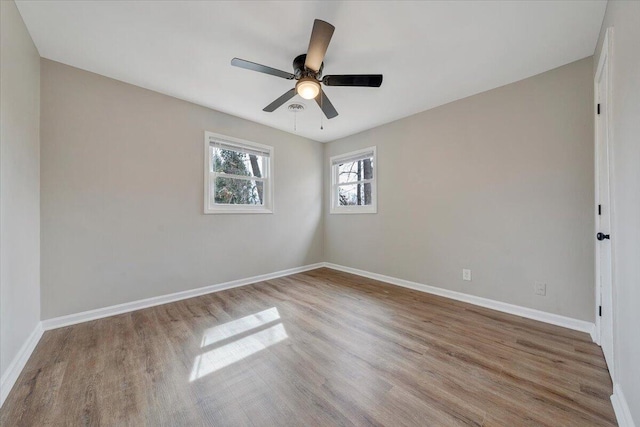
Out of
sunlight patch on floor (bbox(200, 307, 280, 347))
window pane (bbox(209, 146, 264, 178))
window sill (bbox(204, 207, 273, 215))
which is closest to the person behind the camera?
sunlight patch on floor (bbox(200, 307, 280, 347))

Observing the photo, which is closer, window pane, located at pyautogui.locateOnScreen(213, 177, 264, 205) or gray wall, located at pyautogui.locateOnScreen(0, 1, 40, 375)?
gray wall, located at pyautogui.locateOnScreen(0, 1, 40, 375)

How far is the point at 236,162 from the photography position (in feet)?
11.8

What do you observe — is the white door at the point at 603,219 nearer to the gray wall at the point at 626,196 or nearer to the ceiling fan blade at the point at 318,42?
the gray wall at the point at 626,196

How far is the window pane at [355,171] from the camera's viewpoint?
4.10 m

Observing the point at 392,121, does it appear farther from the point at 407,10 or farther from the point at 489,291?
the point at 489,291

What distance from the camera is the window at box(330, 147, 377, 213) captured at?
4.00 metres

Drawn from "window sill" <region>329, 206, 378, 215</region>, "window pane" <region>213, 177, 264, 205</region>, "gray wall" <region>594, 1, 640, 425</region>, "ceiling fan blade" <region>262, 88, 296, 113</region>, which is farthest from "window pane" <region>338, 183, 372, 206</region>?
"gray wall" <region>594, 1, 640, 425</region>

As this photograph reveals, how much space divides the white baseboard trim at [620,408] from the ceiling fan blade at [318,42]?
2.62 metres

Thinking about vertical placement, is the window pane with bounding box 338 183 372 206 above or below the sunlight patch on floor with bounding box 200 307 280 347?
above

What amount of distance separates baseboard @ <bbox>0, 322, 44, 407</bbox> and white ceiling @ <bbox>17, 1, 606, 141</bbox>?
2480mm

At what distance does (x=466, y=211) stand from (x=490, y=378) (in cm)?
185

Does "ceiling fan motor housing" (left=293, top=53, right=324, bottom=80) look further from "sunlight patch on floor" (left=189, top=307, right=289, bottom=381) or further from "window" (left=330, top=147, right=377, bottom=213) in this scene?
"sunlight patch on floor" (left=189, top=307, right=289, bottom=381)

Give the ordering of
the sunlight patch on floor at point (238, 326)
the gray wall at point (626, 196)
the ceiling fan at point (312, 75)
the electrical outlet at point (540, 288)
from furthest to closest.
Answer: the electrical outlet at point (540, 288), the sunlight patch on floor at point (238, 326), the ceiling fan at point (312, 75), the gray wall at point (626, 196)

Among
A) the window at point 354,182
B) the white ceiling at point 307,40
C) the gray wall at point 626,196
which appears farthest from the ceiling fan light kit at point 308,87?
the window at point 354,182
